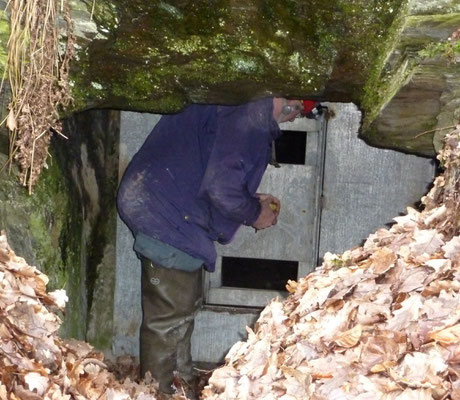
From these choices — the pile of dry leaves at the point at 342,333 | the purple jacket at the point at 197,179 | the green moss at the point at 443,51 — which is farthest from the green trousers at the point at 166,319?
Result: the green moss at the point at 443,51

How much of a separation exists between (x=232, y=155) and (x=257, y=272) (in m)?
1.84

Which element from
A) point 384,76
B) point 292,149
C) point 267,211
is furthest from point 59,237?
point 384,76

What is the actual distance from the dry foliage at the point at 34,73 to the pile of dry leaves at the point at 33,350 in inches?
23.6

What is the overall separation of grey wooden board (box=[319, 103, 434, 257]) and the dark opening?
0.81ft

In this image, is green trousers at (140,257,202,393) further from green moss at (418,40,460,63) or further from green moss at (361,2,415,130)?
green moss at (418,40,460,63)

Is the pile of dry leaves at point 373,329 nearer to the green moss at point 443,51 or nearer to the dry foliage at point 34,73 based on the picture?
the green moss at point 443,51

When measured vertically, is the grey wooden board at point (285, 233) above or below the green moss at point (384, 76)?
below

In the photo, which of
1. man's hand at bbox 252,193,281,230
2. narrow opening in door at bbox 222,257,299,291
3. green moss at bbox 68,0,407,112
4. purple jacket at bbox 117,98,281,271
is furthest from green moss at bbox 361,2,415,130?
narrow opening in door at bbox 222,257,299,291

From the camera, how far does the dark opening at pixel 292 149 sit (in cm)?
687

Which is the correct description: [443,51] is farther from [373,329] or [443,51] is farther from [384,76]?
[373,329]

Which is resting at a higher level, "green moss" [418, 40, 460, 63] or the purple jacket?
"green moss" [418, 40, 460, 63]

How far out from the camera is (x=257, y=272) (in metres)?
7.22

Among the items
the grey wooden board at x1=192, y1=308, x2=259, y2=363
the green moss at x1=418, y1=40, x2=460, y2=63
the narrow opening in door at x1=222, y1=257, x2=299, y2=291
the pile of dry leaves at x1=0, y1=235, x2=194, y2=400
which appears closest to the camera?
the pile of dry leaves at x1=0, y1=235, x2=194, y2=400

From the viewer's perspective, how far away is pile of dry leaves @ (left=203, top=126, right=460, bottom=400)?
299 cm
